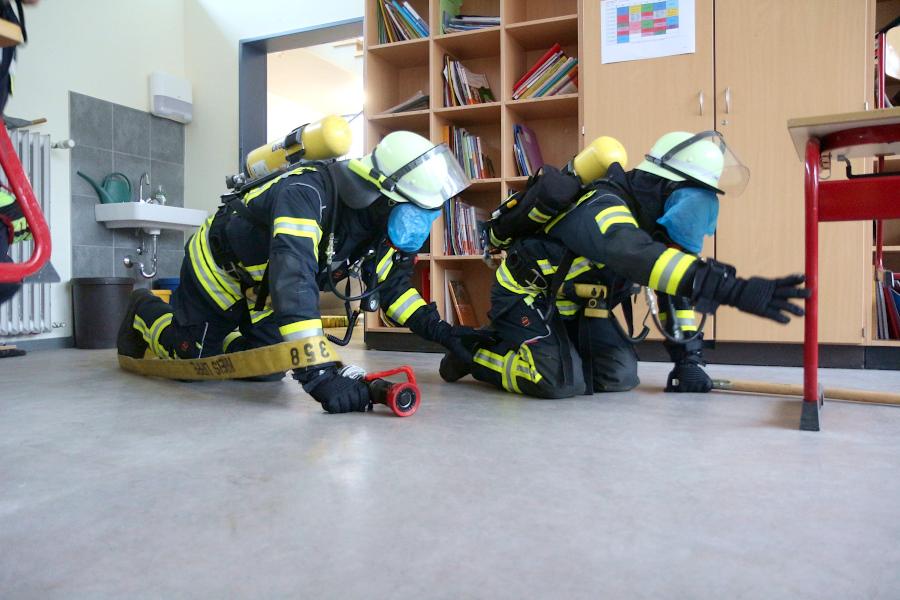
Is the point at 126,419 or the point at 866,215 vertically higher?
the point at 866,215

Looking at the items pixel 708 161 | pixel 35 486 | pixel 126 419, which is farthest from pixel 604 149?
pixel 35 486

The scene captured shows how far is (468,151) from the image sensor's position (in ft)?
13.3

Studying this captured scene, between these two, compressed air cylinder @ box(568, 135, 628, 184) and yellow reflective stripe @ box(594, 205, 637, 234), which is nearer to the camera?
yellow reflective stripe @ box(594, 205, 637, 234)

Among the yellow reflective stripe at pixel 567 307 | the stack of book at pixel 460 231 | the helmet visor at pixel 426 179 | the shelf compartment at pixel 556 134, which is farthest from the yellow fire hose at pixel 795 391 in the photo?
the shelf compartment at pixel 556 134

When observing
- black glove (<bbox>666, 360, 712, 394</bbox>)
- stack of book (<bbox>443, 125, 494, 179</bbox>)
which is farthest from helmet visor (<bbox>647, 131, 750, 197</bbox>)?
stack of book (<bbox>443, 125, 494, 179</bbox>)

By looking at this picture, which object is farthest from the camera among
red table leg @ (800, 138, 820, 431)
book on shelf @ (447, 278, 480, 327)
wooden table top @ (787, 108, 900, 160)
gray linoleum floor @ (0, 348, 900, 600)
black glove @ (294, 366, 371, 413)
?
A: book on shelf @ (447, 278, 480, 327)

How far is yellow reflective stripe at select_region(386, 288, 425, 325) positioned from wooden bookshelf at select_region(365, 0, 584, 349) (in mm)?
1521

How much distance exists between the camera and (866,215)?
1947 millimetres

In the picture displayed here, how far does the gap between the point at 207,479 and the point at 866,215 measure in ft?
6.26

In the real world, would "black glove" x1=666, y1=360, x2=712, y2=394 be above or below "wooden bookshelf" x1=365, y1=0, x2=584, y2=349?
below

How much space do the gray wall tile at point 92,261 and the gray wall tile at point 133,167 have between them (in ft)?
1.56

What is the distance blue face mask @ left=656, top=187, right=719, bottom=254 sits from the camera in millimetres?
2086

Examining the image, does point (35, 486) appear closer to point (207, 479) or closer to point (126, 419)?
point (207, 479)

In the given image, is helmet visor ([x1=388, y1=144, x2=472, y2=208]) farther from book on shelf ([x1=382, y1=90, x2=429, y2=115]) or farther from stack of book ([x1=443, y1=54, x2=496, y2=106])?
book on shelf ([x1=382, y1=90, x2=429, y2=115])
